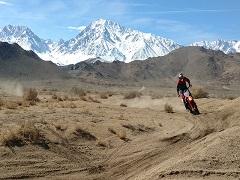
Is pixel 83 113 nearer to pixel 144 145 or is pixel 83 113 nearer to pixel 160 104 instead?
pixel 144 145

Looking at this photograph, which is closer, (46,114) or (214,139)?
(214,139)

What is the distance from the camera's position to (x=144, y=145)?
18.8 m

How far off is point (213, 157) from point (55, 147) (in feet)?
20.4

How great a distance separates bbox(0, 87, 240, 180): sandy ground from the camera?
13609 mm

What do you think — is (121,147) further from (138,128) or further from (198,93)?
(198,93)

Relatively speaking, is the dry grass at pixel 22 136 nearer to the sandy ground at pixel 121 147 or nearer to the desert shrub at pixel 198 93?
the sandy ground at pixel 121 147

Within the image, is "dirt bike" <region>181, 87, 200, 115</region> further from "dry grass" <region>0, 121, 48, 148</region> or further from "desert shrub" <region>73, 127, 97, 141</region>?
"dry grass" <region>0, 121, 48, 148</region>

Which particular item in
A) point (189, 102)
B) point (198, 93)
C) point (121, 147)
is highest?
point (198, 93)

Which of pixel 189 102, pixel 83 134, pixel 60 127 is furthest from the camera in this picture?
pixel 189 102

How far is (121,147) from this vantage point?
61.7ft

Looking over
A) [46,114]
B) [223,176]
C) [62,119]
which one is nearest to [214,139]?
[223,176]

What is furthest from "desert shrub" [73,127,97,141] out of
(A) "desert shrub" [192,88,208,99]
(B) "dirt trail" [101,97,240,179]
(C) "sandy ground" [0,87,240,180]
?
(A) "desert shrub" [192,88,208,99]

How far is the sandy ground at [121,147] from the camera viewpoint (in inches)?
536

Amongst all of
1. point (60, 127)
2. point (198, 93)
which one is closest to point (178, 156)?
point (60, 127)
